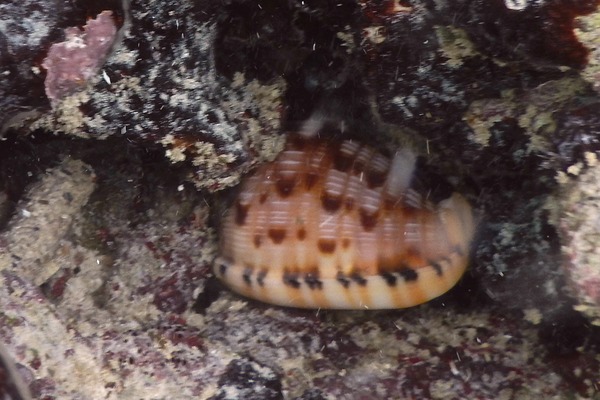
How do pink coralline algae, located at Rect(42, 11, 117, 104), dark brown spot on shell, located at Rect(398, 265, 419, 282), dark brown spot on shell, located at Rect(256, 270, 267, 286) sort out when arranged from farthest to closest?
1. dark brown spot on shell, located at Rect(256, 270, 267, 286)
2. dark brown spot on shell, located at Rect(398, 265, 419, 282)
3. pink coralline algae, located at Rect(42, 11, 117, 104)

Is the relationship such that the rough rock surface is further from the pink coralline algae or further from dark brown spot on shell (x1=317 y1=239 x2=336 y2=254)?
dark brown spot on shell (x1=317 y1=239 x2=336 y2=254)

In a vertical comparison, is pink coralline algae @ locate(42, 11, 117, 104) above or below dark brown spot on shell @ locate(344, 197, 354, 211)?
above

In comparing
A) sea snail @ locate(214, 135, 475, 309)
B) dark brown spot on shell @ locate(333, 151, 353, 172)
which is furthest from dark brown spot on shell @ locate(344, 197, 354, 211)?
dark brown spot on shell @ locate(333, 151, 353, 172)

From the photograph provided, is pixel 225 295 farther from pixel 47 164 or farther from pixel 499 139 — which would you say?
pixel 499 139

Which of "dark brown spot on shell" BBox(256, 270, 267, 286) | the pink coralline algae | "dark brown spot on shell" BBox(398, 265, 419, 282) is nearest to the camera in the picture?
the pink coralline algae

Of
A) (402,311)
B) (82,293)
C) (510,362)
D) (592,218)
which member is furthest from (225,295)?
(592,218)

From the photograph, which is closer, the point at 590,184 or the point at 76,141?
the point at 590,184

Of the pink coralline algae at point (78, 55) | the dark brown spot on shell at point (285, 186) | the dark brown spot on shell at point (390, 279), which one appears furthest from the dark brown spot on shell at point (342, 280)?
the pink coralline algae at point (78, 55)
